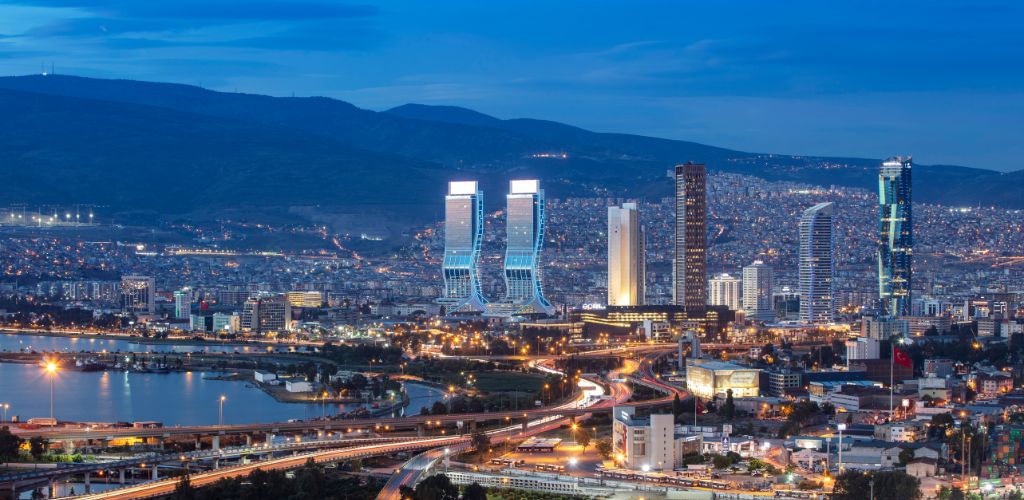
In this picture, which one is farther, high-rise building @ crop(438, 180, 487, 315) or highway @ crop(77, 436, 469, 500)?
high-rise building @ crop(438, 180, 487, 315)

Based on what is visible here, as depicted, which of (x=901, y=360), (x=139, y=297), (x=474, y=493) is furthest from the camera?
(x=139, y=297)

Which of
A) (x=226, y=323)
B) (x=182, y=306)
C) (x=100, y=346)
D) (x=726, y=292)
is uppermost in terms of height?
(x=726, y=292)

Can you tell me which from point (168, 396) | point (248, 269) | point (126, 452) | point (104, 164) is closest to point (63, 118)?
point (104, 164)

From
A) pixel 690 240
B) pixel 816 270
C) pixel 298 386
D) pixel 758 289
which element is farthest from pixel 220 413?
pixel 758 289

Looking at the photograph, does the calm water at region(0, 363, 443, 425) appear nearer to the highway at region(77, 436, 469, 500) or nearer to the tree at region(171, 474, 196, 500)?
the highway at region(77, 436, 469, 500)

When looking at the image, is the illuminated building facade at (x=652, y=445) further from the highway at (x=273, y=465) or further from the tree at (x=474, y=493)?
the highway at (x=273, y=465)

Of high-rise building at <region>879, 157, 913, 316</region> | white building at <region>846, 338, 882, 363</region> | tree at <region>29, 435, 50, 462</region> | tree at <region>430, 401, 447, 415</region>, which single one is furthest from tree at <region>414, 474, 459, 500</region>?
high-rise building at <region>879, 157, 913, 316</region>

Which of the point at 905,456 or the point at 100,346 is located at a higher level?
the point at 100,346

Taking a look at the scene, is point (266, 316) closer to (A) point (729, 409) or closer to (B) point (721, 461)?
(A) point (729, 409)
